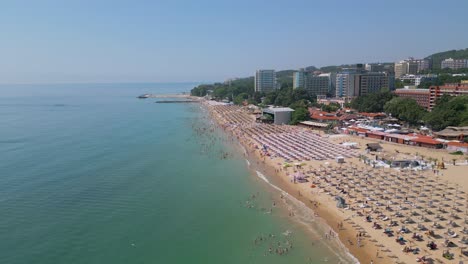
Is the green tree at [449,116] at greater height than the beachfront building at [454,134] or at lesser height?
greater

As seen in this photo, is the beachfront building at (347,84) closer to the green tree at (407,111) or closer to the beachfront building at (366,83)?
the beachfront building at (366,83)

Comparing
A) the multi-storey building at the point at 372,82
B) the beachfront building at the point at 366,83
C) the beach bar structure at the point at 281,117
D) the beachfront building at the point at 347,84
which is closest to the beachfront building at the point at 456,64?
the beachfront building at the point at 366,83

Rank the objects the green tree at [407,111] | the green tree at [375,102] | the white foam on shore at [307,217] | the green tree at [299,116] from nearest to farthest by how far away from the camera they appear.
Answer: the white foam on shore at [307,217] → the green tree at [407,111] → the green tree at [299,116] → the green tree at [375,102]

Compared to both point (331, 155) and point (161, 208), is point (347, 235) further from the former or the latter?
point (331, 155)

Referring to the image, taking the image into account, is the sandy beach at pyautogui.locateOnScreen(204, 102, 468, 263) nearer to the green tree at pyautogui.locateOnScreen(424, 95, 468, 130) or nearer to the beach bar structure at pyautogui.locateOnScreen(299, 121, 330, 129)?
the green tree at pyautogui.locateOnScreen(424, 95, 468, 130)

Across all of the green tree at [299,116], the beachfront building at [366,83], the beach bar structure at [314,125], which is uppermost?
the beachfront building at [366,83]

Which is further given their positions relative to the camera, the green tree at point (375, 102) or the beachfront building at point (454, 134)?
the green tree at point (375, 102)

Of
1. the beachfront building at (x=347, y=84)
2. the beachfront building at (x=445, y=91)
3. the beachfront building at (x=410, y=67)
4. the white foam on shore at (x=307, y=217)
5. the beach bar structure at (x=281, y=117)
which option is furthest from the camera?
the beachfront building at (x=410, y=67)
